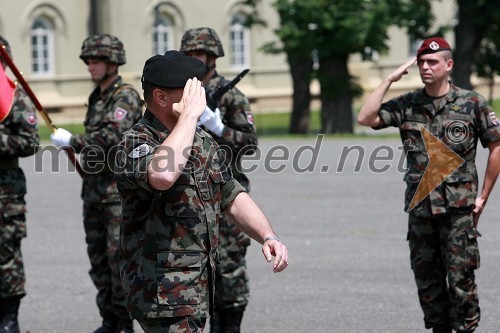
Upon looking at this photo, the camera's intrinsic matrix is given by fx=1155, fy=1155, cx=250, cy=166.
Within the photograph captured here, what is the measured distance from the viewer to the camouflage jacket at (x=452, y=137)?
7215 mm

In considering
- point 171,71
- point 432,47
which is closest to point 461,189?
point 432,47

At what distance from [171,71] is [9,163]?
136 inches

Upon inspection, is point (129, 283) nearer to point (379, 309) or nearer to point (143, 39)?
point (379, 309)

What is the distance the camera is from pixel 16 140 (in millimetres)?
8008

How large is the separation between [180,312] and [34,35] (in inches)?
1507

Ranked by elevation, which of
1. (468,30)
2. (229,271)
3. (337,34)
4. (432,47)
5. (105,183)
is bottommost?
(229,271)

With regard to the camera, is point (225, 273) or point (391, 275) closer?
point (225, 273)

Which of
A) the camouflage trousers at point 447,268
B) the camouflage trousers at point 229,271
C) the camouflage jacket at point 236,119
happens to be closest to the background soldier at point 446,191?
the camouflage trousers at point 447,268

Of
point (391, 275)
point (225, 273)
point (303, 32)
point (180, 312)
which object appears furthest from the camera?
point (303, 32)

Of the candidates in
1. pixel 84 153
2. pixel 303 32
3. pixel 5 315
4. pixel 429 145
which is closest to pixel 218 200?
pixel 429 145

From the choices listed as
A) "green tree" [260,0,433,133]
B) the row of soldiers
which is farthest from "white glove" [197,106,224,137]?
"green tree" [260,0,433,133]

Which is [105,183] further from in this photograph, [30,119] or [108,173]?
[30,119]

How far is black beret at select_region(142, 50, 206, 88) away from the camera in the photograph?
196 inches

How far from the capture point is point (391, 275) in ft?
32.9
